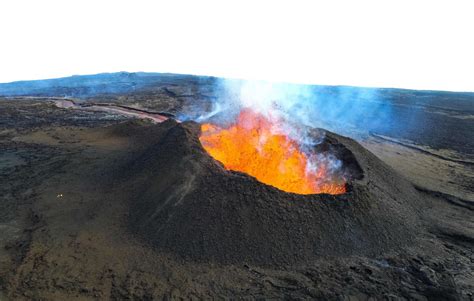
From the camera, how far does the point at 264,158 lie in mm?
10141

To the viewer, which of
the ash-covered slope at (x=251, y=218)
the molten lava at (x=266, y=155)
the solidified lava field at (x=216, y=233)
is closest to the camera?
the solidified lava field at (x=216, y=233)

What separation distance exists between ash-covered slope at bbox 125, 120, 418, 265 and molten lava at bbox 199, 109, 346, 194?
1.05 metres

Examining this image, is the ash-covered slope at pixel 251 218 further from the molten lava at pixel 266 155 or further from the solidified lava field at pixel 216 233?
the molten lava at pixel 266 155

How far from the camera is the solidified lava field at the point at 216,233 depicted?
6.43 meters

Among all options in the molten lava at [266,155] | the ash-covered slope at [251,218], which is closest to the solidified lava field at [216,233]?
the ash-covered slope at [251,218]

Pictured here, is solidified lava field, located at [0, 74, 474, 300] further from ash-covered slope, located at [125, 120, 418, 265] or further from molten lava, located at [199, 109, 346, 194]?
molten lava, located at [199, 109, 346, 194]

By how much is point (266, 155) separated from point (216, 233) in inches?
139

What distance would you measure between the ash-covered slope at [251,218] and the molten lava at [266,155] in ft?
3.44

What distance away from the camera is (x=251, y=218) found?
775cm

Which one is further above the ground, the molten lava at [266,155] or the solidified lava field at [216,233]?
the molten lava at [266,155]

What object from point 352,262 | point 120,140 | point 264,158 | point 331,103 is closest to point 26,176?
point 120,140

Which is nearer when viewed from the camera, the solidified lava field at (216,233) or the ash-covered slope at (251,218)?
the solidified lava field at (216,233)

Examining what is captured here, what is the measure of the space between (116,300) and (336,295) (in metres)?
4.23

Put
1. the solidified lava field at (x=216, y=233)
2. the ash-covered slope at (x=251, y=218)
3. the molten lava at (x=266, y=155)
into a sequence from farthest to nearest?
the molten lava at (x=266, y=155) → the ash-covered slope at (x=251, y=218) → the solidified lava field at (x=216, y=233)
